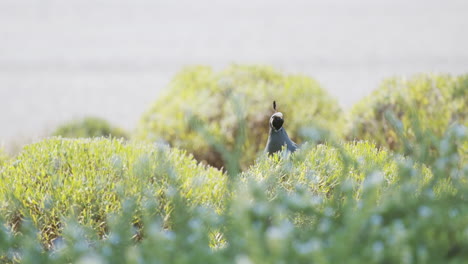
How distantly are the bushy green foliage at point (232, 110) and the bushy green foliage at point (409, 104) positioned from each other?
28 centimetres

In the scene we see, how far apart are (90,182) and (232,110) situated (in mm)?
2287

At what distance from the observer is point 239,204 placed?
84.0 inches

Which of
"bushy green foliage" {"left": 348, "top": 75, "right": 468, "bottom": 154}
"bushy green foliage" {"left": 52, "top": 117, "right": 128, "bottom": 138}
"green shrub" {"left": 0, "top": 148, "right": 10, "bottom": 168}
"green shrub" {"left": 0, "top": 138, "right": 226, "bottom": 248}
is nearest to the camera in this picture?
"green shrub" {"left": 0, "top": 138, "right": 226, "bottom": 248}

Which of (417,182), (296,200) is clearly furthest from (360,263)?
(417,182)

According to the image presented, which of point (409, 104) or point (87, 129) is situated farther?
point (87, 129)

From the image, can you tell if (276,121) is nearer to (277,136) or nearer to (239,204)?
(277,136)

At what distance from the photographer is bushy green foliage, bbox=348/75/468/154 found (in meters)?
4.93

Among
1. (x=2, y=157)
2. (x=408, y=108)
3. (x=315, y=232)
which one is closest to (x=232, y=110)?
(x=408, y=108)

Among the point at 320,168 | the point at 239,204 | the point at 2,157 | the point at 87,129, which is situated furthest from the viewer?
the point at 87,129

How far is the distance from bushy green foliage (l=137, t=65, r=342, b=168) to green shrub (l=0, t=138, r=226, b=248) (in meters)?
1.57

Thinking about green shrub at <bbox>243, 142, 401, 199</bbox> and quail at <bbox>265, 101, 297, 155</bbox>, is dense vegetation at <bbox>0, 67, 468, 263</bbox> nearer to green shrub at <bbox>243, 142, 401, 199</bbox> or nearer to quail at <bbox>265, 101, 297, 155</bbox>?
green shrub at <bbox>243, 142, 401, 199</bbox>

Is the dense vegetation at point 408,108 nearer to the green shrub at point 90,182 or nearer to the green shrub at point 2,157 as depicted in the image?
the green shrub at point 90,182

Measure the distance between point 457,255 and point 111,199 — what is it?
1.84 m

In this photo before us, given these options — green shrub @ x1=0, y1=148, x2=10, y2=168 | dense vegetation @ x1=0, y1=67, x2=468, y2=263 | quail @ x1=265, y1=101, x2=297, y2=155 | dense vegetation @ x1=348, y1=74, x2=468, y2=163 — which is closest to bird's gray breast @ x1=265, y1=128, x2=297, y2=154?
quail @ x1=265, y1=101, x2=297, y2=155
